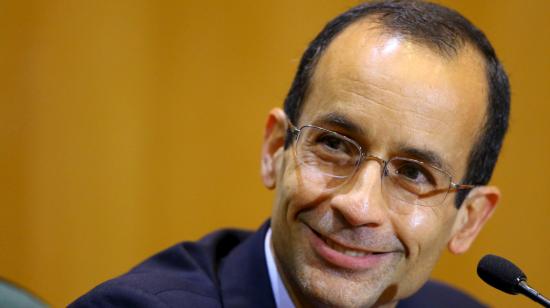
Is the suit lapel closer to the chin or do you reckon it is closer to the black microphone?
the chin

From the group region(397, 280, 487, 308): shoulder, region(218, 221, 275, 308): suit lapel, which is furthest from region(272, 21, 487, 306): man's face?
region(397, 280, 487, 308): shoulder

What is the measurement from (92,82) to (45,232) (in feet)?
2.24

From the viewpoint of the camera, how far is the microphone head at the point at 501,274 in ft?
4.76

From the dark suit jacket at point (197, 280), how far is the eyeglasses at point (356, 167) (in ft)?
1.11

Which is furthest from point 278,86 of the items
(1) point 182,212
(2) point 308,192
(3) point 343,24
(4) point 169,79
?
(2) point 308,192

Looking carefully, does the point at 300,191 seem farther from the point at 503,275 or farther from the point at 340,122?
the point at 503,275

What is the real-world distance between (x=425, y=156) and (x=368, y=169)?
145mm

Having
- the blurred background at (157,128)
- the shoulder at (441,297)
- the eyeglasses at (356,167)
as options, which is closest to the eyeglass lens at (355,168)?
the eyeglasses at (356,167)

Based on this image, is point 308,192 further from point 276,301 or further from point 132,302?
point 132,302

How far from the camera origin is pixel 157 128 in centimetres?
312

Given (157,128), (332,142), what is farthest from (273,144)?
(157,128)

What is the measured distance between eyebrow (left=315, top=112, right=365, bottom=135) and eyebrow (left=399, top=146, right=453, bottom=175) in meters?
0.11

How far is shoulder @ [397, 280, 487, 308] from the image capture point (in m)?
2.36

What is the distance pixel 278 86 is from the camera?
321 cm
